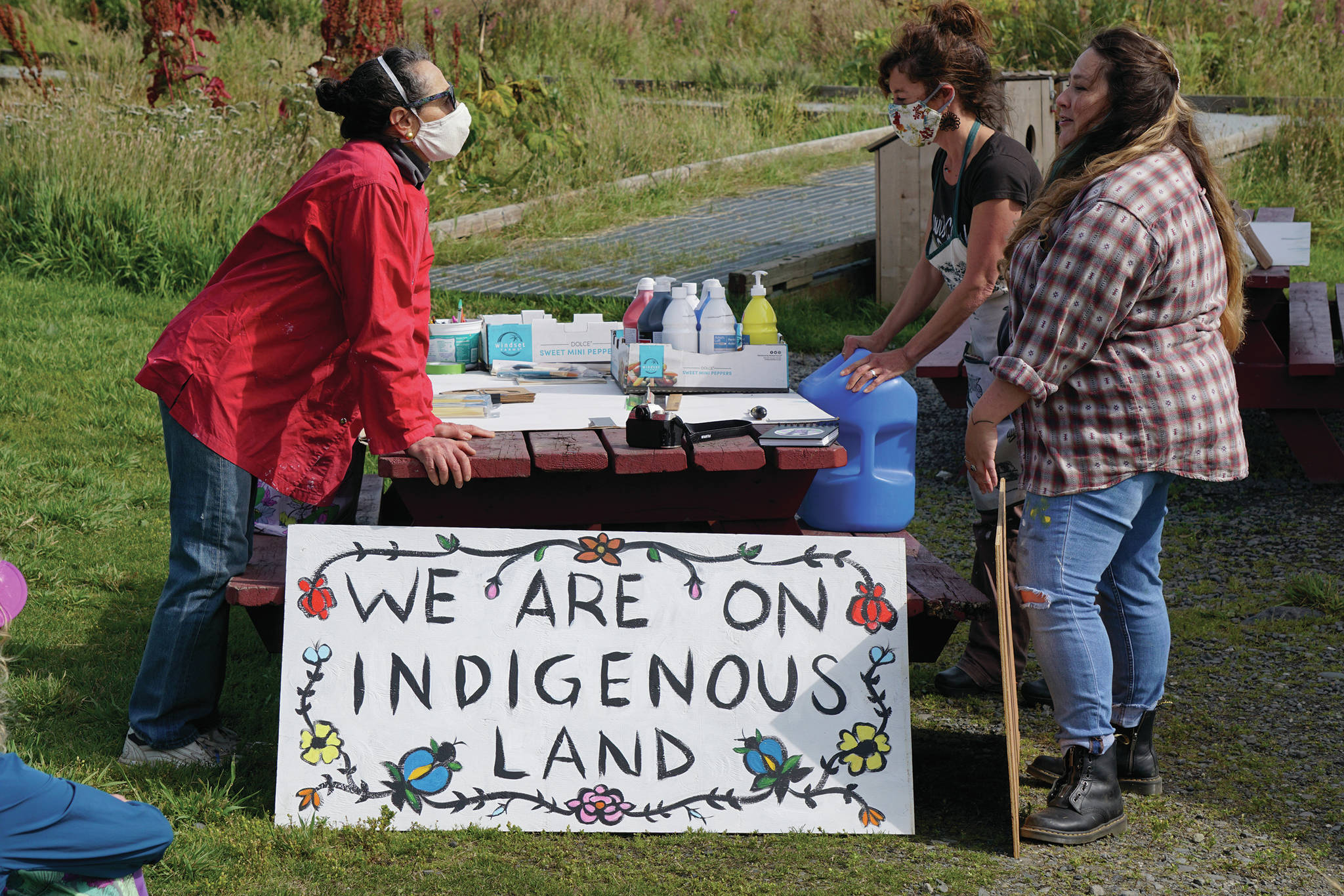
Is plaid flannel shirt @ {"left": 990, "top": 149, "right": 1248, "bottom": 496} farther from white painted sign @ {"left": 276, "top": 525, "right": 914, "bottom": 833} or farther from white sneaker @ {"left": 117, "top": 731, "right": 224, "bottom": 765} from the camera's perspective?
white sneaker @ {"left": 117, "top": 731, "right": 224, "bottom": 765}

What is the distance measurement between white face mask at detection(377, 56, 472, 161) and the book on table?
3.62 ft

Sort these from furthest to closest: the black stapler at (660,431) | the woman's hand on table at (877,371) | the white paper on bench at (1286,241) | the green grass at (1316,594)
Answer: the white paper on bench at (1286,241)
the green grass at (1316,594)
the woman's hand on table at (877,371)
the black stapler at (660,431)

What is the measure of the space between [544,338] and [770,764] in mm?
1747

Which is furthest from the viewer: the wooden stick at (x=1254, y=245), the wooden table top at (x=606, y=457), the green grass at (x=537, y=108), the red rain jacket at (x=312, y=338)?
the green grass at (x=537, y=108)

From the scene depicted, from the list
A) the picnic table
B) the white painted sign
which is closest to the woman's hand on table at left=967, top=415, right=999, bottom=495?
the white painted sign

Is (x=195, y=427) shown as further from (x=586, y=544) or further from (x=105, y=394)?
(x=105, y=394)

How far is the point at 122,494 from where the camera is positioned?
5.64 meters

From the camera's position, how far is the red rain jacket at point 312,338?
3.11 m

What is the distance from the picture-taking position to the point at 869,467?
3789 mm

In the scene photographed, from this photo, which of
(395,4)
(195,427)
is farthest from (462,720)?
(395,4)

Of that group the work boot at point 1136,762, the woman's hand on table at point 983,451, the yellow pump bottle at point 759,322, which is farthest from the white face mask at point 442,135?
the work boot at point 1136,762

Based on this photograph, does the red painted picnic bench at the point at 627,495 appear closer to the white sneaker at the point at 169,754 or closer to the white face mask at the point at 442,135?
the white sneaker at the point at 169,754

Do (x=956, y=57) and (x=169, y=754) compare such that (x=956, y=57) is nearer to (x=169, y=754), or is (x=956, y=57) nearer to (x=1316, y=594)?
(x=1316, y=594)

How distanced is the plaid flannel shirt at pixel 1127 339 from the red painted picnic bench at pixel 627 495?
23.1 inches
